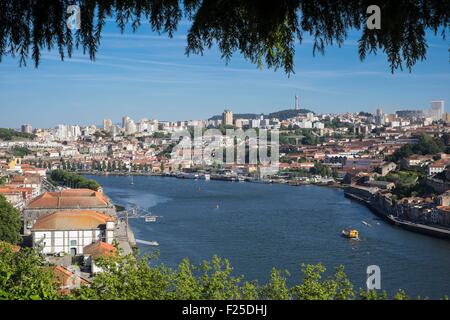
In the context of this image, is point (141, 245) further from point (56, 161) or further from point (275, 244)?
point (56, 161)

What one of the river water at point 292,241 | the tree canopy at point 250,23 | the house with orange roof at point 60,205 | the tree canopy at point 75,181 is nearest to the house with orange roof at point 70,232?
the river water at point 292,241

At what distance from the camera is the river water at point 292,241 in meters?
4.62

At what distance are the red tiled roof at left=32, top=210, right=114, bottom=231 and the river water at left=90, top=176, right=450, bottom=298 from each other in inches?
19.6

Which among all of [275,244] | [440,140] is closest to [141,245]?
[275,244]

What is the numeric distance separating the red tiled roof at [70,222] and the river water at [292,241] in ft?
1.64

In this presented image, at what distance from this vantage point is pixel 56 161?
2178 cm

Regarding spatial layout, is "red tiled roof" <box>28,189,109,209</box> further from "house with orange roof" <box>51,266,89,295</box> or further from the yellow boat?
"house with orange roof" <box>51,266,89,295</box>

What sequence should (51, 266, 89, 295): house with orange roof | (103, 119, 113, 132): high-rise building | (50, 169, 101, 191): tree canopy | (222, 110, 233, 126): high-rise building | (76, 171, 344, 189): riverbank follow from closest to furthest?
(51, 266, 89, 295): house with orange roof
(50, 169, 101, 191): tree canopy
(76, 171, 344, 189): riverbank
(222, 110, 233, 126): high-rise building
(103, 119, 113, 132): high-rise building

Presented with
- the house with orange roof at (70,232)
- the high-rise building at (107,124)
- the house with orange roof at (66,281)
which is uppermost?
the high-rise building at (107,124)

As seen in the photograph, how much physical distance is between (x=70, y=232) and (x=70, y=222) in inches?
4.0

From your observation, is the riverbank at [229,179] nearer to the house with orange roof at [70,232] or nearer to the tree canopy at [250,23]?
the house with orange roof at [70,232]

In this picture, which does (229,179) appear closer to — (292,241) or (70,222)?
(292,241)

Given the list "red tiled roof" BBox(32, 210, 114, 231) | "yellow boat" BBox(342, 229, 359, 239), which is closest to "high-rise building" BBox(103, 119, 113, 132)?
"yellow boat" BBox(342, 229, 359, 239)

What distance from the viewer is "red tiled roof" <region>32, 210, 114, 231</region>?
208 inches
